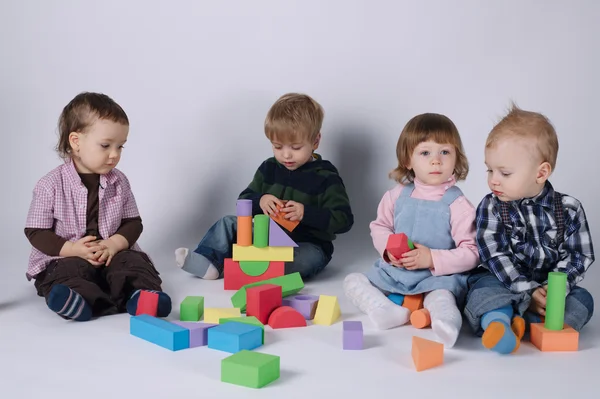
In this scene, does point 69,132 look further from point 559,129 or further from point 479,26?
point 559,129

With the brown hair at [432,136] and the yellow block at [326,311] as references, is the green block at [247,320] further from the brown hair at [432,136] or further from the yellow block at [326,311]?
the brown hair at [432,136]

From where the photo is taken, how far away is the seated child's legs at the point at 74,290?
2.11 meters

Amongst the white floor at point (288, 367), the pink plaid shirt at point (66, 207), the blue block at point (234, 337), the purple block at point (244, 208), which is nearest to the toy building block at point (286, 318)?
the white floor at point (288, 367)

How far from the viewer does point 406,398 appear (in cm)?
166

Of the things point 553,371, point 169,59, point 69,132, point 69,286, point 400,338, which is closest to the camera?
point 553,371

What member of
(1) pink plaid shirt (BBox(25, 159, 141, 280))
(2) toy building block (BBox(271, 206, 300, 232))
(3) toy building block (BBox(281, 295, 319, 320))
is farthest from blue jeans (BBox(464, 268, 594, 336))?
(1) pink plaid shirt (BBox(25, 159, 141, 280))

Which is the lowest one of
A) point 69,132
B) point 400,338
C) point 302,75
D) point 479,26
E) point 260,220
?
point 400,338

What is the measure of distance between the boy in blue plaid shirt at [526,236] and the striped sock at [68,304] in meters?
1.08

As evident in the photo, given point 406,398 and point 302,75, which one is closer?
point 406,398

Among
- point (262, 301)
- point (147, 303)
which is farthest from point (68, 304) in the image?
point (262, 301)

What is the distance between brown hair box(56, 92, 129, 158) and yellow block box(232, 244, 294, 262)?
58 cm

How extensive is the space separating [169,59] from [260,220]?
1145 mm

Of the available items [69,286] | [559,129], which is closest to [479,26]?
[559,129]

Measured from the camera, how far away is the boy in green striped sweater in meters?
2.73
